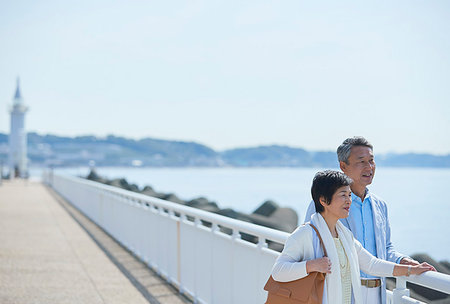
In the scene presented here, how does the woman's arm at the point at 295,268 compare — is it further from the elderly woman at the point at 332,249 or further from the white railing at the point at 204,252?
the white railing at the point at 204,252

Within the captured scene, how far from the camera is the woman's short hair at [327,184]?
2932mm

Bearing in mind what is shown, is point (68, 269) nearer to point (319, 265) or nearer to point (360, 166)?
point (360, 166)

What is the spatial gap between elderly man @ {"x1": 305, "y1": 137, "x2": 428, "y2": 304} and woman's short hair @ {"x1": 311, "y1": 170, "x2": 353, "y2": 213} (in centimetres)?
23

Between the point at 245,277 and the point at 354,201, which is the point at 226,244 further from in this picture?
the point at 354,201

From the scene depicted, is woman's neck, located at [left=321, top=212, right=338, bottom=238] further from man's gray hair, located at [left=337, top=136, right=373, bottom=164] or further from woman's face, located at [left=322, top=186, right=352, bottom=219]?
man's gray hair, located at [left=337, top=136, right=373, bottom=164]

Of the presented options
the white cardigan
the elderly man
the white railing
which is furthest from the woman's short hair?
the white railing

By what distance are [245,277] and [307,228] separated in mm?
2276

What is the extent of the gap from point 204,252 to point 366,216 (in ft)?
11.1

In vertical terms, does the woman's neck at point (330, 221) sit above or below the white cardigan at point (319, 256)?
above

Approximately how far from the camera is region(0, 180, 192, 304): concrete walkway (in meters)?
7.09

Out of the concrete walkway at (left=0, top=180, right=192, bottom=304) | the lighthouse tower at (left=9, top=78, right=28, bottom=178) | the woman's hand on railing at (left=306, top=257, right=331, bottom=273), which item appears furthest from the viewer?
the lighthouse tower at (left=9, top=78, right=28, bottom=178)

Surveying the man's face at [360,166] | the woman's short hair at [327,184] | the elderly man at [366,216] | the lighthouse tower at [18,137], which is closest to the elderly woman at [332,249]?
the woman's short hair at [327,184]

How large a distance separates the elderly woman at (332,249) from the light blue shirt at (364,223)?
231 millimetres

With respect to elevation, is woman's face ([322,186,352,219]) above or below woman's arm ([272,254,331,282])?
above
